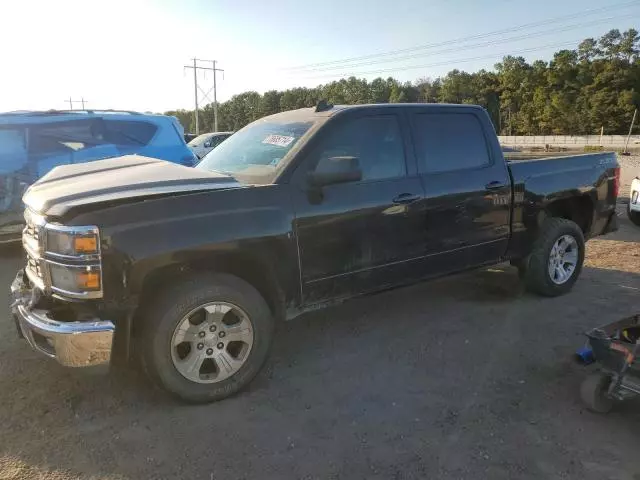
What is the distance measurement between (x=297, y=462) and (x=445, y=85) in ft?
266

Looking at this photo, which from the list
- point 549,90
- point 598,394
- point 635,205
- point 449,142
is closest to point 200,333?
point 598,394

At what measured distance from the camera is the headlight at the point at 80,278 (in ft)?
9.61

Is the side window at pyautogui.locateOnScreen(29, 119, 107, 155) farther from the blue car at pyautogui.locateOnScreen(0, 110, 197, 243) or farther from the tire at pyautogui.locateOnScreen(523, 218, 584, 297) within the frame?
the tire at pyautogui.locateOnScreen(523, 218, 584, 297)

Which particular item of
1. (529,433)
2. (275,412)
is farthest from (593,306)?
(275,412)

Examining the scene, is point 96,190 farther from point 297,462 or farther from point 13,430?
point 297,462

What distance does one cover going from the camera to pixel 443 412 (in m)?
3.30

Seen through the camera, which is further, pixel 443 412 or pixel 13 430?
pixel 443 412

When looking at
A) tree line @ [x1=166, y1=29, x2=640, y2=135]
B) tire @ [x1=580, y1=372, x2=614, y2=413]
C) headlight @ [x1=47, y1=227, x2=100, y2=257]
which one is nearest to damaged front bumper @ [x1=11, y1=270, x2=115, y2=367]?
headlight @ [x1=47, y1=227, x2=100, y2=257]

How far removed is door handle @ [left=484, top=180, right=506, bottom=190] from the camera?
4703mm

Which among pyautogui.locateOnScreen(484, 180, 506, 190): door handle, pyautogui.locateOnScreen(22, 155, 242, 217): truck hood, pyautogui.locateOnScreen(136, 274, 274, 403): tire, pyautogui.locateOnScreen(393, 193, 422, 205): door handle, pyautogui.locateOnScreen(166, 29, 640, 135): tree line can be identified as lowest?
pyautogui.locateOnScreen(136, 274, 274, 403): tire

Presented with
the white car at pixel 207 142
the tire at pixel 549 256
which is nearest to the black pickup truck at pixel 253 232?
the tire at pixel 549 256

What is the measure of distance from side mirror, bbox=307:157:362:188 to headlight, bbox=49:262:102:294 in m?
1.50

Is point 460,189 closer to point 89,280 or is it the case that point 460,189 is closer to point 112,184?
point 112,184

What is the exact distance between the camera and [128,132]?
8109 millimetres
